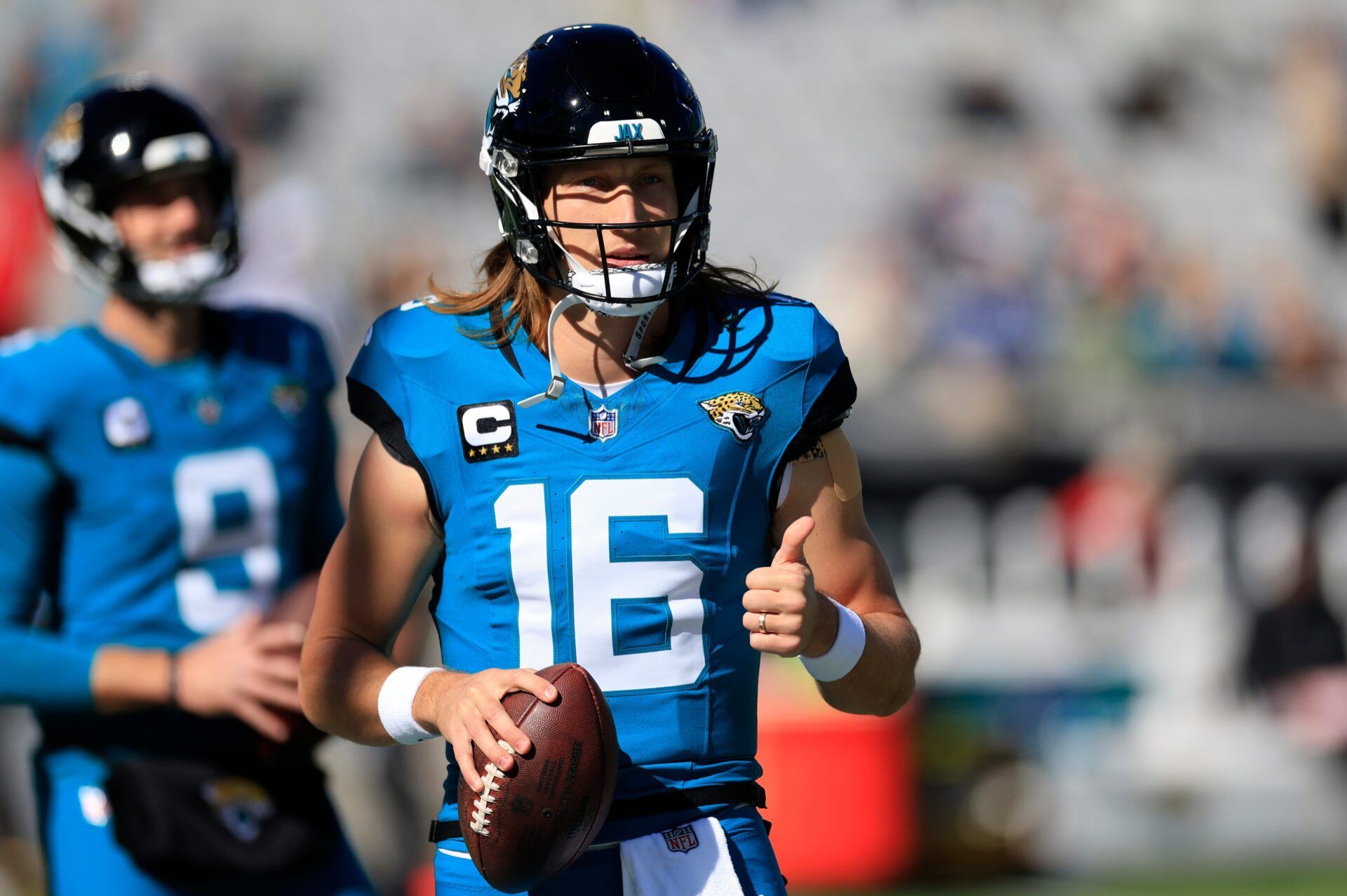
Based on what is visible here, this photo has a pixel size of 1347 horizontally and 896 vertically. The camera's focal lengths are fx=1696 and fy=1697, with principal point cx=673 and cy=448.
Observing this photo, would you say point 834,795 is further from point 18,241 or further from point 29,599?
point 18,241

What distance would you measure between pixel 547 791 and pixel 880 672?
1.87 ft

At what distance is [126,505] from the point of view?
10.6ft

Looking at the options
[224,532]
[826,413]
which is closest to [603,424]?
[826,413]

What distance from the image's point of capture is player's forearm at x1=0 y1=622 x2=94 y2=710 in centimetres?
310

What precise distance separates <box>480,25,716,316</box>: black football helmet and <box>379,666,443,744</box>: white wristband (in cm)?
57

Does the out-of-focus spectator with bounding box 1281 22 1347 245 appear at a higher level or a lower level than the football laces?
higher

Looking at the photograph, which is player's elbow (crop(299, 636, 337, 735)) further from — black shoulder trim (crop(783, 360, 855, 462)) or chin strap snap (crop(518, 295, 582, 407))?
black shoulder trim (crop(783, 360, 855, 462))

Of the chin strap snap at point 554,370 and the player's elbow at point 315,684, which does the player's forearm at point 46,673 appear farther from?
the chin strap snap at point 554,370

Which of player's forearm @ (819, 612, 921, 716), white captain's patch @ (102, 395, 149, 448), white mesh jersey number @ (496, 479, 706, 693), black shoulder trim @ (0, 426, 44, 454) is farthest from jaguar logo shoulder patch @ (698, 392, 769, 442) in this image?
black shoulder trim @ (0, 426, 44, 454)

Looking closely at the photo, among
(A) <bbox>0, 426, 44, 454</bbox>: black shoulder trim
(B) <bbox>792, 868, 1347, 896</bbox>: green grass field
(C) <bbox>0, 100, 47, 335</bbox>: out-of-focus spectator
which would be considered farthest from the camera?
(C) <bbox>0, 100, 47, 335</bbox>: out-of-focus spectator

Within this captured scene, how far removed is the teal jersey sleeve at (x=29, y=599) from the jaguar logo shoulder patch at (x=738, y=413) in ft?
4.62

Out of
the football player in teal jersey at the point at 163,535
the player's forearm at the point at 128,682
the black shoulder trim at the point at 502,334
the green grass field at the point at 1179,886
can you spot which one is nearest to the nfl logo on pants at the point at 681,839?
the black shoulder trim at the point at 502,334

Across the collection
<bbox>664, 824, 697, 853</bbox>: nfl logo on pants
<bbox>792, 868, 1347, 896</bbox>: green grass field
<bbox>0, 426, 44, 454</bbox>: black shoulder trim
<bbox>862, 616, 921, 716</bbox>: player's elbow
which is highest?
<bbox>0, 426, 44, 454</bbox>: black shoulder trim

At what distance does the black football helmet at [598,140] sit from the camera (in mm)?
2355
